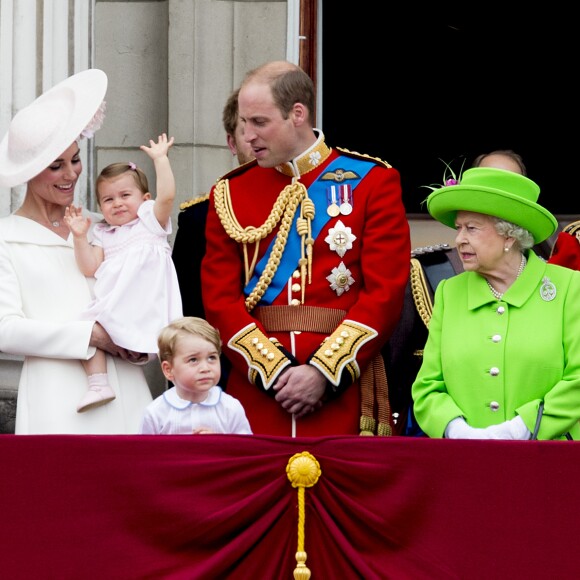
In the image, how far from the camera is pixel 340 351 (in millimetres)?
5125

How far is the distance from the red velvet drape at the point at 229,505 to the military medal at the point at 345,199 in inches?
41.5

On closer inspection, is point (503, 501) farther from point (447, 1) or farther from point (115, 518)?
point (447, 1)

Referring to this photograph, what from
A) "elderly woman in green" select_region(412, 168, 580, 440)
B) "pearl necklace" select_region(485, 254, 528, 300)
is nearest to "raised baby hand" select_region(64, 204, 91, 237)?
"elderly woman in green" select_region(412, 168, 580, 440)

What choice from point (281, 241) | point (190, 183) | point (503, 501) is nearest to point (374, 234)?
point (281, 241)

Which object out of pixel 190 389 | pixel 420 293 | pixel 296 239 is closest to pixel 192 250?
pixel 296 239

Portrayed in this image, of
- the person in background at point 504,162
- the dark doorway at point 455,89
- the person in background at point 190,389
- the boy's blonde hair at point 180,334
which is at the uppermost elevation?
the dark doorway at point 455,89

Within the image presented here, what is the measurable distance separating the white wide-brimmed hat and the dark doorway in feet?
11.7

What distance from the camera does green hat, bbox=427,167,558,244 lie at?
4863 mm

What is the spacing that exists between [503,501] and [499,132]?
4952 mm

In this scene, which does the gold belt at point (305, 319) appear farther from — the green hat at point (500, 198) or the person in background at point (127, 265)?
the green hat at point (500, 198)

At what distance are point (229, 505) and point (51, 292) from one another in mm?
1107

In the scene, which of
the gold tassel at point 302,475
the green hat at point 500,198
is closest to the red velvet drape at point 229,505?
the gold tassel at point 302,475

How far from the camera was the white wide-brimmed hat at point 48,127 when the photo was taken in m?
5.24

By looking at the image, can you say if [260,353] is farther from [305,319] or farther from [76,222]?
[76,222]
